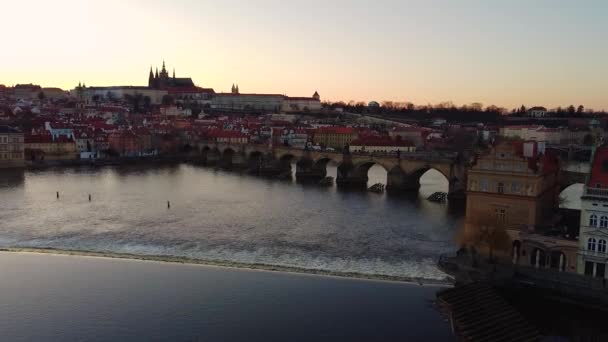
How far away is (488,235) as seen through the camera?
40.1ft

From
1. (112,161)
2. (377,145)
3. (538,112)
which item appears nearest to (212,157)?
(112,161)

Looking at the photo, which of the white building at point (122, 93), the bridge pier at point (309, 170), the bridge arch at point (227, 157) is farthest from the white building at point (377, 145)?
the white building at point (122, 93)

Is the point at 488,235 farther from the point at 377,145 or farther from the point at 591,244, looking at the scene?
the point at 377,145

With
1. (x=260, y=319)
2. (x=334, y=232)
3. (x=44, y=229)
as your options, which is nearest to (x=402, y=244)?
(x=334, y=232)

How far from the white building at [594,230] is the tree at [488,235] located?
151 cm

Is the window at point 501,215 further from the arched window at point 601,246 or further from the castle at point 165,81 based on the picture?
the castle at point 165,81

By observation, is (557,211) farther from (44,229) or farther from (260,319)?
(44,229)

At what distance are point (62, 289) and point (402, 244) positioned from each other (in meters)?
8.55

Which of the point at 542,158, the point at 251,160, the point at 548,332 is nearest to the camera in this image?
the point at 548,332

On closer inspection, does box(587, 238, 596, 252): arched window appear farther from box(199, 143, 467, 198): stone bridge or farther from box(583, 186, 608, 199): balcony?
box(199, 143, 467, 198): stone bridge

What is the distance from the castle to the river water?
74.0 metres

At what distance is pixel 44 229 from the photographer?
56.9ft

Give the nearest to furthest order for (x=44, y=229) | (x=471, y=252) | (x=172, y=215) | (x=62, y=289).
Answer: (x=62, y=289)
(x=471, y=252)
(x=44, y=229)
(x=172, y=215)

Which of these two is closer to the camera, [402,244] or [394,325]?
[394,325]
